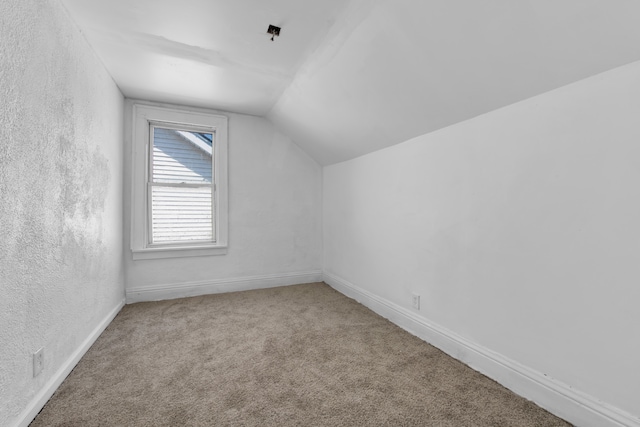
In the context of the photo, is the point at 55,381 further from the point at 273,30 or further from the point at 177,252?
the point at 273,30

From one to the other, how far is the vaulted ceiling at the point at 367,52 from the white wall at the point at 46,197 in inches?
16.5

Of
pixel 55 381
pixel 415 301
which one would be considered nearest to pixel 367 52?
pixel 415 301

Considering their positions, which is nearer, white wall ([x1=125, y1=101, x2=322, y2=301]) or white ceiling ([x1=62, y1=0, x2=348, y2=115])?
white ceiling ([x1=62, y1=0, x2=348, y2=115])

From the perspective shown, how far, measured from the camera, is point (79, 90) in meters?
1.98

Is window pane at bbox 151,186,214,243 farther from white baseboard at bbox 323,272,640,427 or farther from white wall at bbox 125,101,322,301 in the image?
white baseboard at bbox 323,272,640,427

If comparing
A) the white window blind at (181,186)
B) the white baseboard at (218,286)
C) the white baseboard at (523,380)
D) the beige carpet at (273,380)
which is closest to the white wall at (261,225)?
the white baseboard at (218,286)

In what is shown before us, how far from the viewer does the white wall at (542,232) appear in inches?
49.1

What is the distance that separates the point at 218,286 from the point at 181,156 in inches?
65.5

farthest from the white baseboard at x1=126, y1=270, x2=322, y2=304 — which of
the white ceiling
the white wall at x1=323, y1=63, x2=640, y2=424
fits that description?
the white ceiling

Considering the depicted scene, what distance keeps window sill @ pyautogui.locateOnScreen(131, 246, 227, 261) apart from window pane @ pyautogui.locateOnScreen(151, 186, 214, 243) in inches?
5.9

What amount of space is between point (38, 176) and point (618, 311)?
9.27ft

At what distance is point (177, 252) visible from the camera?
3.41 m

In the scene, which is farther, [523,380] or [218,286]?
[218,286]

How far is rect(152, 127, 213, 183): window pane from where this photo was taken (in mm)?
3420
